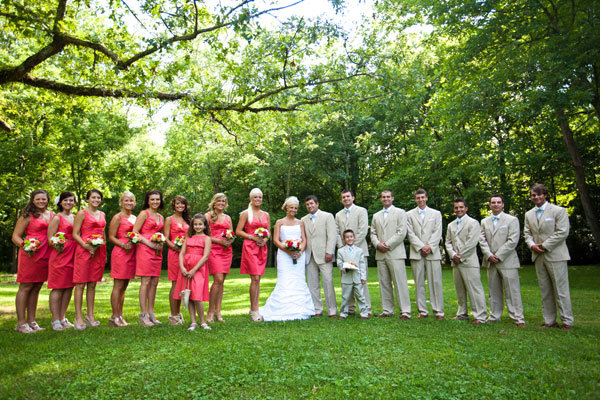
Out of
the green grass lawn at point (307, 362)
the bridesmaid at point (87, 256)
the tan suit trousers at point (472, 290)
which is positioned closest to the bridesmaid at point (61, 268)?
the bridesmaid at point (87, 256)

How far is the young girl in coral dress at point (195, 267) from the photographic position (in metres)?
6.91

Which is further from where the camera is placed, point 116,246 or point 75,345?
point 116,246

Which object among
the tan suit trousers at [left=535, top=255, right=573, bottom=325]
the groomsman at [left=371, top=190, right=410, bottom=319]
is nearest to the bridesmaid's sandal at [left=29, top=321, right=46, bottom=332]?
the groomsman at [left=371, top=190, right=410, bottom=319]

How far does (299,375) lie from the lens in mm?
Result: 4477

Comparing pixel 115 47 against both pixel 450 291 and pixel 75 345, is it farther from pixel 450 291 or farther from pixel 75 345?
pixel 450 291

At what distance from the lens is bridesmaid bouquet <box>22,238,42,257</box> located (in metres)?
6.95

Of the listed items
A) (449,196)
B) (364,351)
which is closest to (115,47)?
(364,351)

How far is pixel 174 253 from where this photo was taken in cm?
787

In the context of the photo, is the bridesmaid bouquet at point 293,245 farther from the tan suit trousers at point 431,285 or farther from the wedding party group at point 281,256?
the tan suit trousers at point 431,285

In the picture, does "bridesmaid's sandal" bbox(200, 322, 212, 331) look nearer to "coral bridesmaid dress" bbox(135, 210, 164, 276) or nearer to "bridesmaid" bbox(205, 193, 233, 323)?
"bridesmaid" bbox(205, 193, 233, 323)

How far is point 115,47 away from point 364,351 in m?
9.00

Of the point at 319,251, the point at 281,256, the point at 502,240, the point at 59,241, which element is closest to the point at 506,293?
the point at 502,240

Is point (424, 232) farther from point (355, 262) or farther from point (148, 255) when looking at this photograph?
point (148, 255)

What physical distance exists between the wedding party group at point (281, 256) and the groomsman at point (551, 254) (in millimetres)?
18
